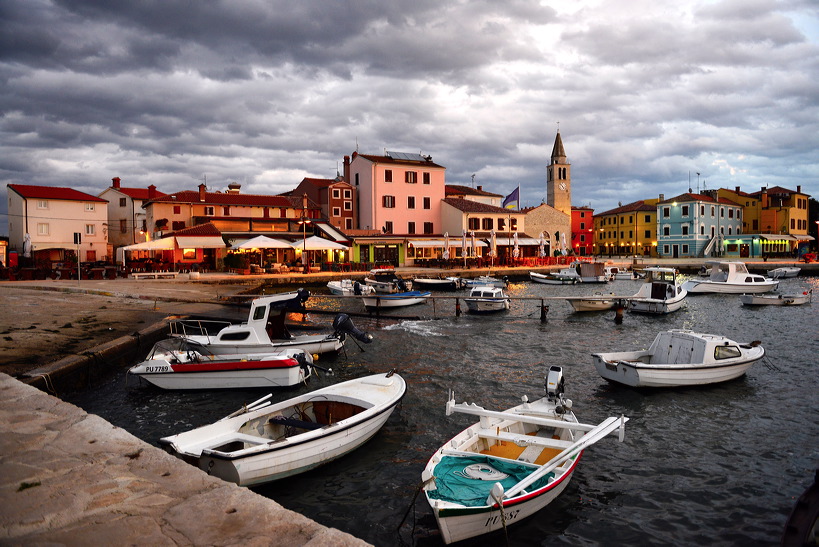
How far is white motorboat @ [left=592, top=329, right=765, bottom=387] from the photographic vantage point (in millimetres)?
13602

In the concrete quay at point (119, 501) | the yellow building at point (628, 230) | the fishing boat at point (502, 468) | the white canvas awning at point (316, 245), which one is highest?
the yellow building at point (628, 230)

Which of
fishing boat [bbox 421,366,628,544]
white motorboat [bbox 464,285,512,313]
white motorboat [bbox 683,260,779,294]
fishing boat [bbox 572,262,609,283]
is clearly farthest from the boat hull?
fishing boat [bbox 421,366,628,544]

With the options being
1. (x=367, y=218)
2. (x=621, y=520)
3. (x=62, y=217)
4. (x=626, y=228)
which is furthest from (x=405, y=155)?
(x=621, y=520)

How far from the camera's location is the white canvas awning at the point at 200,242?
42.5 m

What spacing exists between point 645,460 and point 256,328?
1158cm

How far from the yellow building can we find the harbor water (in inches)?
2710

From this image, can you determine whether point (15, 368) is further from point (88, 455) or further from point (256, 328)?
point (88, 455)

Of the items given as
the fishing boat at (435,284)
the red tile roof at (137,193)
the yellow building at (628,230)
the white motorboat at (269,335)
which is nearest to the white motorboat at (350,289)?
the fishing boat at (435,284)

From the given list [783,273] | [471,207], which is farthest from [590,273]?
[783,273]

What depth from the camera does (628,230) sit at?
89438mm

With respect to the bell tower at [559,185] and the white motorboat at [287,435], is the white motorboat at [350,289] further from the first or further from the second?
the bell tower at [559,185]

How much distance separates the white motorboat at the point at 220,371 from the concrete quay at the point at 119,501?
7380 mm

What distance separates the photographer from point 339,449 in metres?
9.09

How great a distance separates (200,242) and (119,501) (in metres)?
42.5
